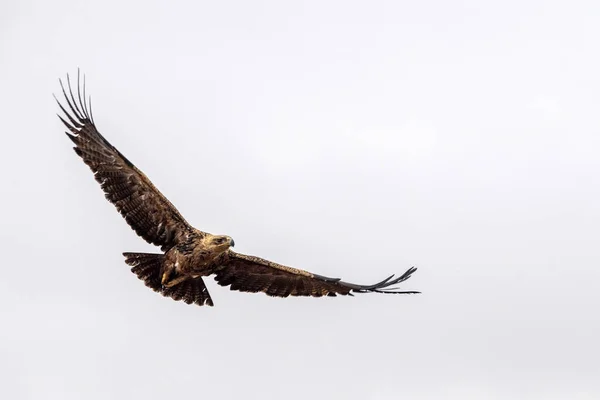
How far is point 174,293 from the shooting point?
55750 mm

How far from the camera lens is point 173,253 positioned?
54.9m

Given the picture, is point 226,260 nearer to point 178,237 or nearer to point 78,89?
point 178,237

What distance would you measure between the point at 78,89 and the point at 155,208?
11.9 feet

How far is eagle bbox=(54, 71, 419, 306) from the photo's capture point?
54.5m

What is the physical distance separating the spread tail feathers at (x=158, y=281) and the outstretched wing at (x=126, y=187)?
0.47 metres

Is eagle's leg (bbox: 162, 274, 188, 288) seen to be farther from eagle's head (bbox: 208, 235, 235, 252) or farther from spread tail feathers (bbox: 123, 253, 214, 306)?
eagle's head (bbox: 208, 235, 235, 252)

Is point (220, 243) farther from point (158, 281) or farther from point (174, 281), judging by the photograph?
point (158, 281)

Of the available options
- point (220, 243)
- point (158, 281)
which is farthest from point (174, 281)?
point (220, 243)

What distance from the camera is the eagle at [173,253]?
2147 inches

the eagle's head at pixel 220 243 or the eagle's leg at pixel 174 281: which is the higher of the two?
the eagle's head at pixel 220 243

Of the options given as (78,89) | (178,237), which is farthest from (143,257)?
(78,89)

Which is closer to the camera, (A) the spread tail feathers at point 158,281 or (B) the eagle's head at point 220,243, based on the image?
(B) the eagle's head at point 220,243

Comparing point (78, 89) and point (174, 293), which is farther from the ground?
point (78, 89)

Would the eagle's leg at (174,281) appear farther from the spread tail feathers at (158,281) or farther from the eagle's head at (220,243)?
the eagle's head at (220,243)
